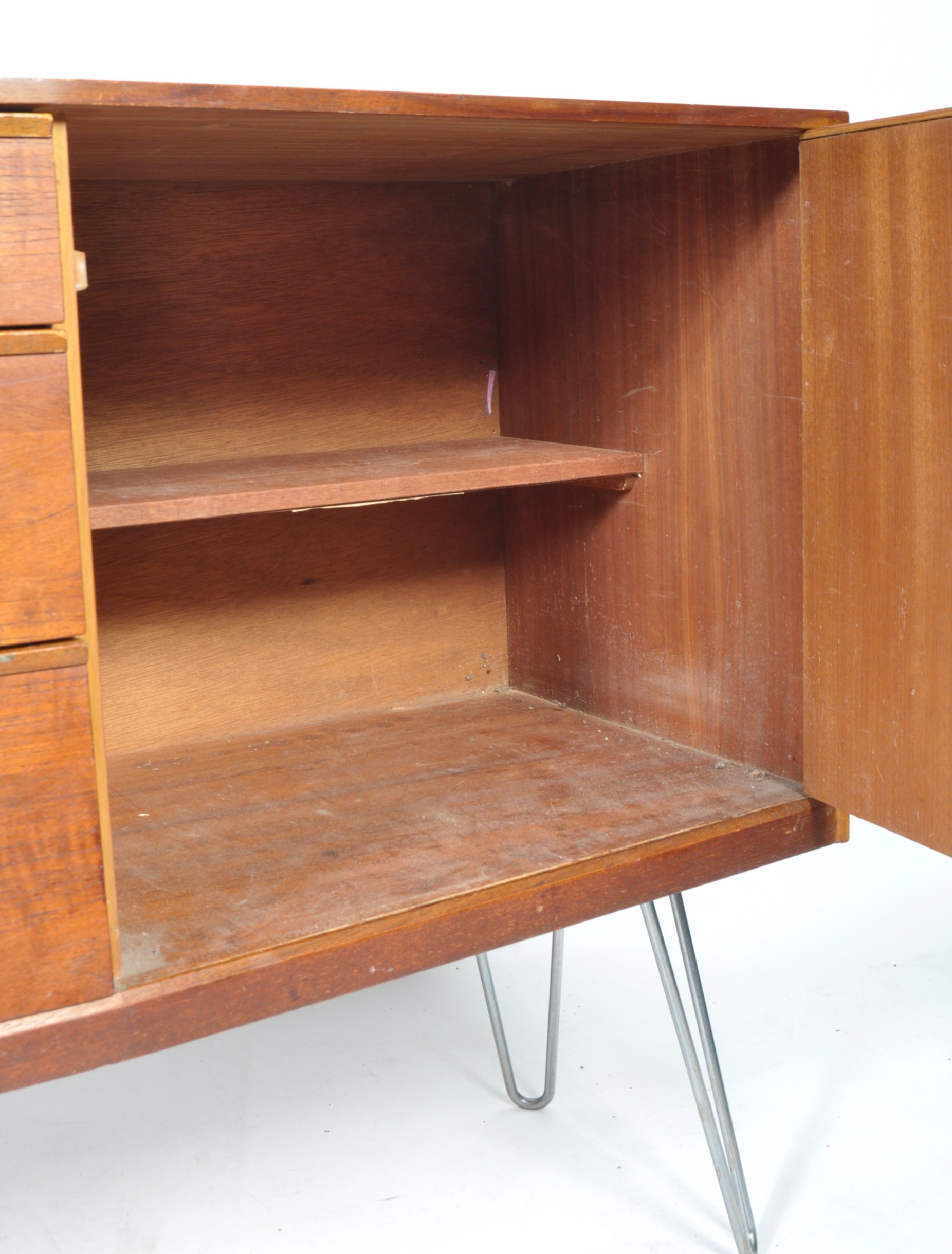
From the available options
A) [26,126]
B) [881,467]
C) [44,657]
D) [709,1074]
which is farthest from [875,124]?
[709,1074]

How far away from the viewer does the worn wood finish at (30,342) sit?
93 centimetres

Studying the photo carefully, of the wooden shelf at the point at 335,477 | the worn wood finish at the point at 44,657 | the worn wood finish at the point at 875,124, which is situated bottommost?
the worn wood finish at the point at 44,657

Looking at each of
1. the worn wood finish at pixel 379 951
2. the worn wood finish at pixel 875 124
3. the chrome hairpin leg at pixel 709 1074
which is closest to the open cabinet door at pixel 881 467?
the worn wood finish at pixel 875 124

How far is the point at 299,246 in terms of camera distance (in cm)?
161

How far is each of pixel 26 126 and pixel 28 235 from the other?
0.07m

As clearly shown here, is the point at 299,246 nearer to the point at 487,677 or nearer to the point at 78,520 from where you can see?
the point at 487,677

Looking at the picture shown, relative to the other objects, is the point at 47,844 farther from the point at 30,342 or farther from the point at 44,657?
the point at 30,342

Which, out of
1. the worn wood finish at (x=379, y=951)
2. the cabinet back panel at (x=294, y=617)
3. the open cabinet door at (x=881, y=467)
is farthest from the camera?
the cabinet back panel at (x=294, y=617)

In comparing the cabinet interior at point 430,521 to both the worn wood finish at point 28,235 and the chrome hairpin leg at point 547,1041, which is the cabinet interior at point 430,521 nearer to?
the worn wood finish at point 28,235

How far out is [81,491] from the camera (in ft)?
3.17

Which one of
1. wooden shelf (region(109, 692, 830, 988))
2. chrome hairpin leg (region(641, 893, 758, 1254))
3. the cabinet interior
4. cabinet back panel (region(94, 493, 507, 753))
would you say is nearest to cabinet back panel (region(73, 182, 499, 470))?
the cabinet interior

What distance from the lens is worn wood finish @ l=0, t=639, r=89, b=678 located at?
97cm

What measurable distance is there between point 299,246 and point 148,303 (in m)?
0.19

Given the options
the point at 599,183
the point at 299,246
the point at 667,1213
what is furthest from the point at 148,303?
the point at 667,1213
